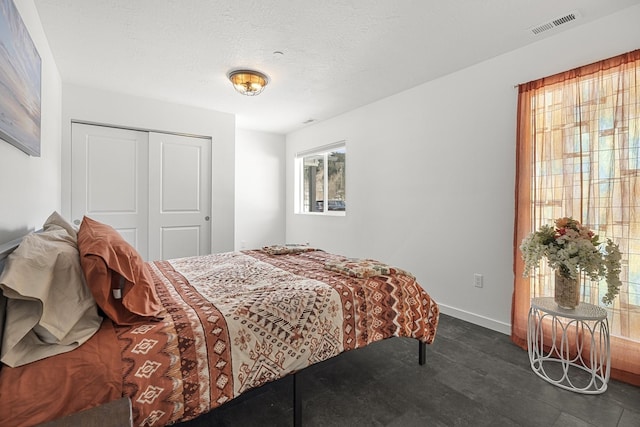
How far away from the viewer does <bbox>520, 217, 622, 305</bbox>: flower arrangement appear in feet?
5.90

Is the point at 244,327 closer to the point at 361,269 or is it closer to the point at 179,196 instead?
the point at 361,269

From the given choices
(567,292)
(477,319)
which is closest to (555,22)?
(567,292)

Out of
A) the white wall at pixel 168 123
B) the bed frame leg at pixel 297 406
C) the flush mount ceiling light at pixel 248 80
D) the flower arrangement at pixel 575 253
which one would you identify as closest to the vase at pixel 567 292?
the flower arrangement at pixel 575 253

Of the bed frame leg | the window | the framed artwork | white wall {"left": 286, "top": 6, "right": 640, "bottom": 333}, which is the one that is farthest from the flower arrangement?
the framed artwork

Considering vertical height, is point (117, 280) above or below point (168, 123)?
below

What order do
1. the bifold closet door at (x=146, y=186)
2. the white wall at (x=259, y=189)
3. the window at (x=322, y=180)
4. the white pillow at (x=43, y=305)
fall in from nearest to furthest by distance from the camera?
the white pillow at (x=43, y=305)
the bifold closet door at (x=146, y=186)
the window at (x=322, y=180)
the white wall at (x=259, y=189)

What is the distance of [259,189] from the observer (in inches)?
214

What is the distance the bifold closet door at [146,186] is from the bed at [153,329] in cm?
204

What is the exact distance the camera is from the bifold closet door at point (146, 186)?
3461 mm

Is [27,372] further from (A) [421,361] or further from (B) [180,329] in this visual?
(A) [421,361]

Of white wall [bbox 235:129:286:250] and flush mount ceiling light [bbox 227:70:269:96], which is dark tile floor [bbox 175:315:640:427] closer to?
flush mount ceiling light [bbox 227:70:269:96]

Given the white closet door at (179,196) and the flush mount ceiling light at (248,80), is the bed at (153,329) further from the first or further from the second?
the white closet door at (179,196)

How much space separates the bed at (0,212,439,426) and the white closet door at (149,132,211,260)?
217 centimetres

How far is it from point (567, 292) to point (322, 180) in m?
3.63
